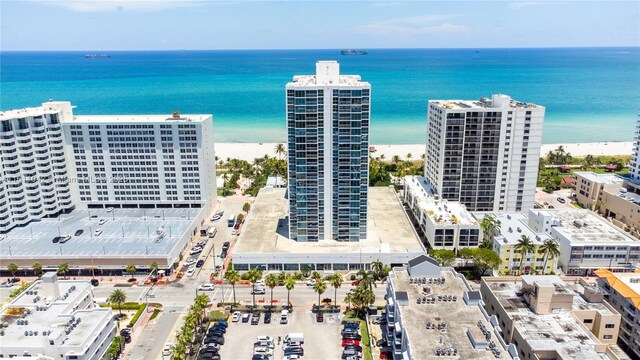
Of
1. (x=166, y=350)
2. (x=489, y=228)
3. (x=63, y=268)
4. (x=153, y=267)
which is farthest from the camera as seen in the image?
(x=489, y=228)

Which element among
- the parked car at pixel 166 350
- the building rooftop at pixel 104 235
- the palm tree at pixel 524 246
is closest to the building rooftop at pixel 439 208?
the palm tree at pixel 524 246

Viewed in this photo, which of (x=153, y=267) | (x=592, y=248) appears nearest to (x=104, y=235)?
(x=153, y=267)

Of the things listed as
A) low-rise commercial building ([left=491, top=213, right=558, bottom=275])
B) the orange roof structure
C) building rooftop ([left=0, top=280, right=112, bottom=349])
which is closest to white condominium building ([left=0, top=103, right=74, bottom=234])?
building rooftop ([left=0, top=280, right=112, bottom=349])

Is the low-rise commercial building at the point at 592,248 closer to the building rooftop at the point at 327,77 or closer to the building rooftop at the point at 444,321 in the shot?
the building rooftop at the point at 444,321

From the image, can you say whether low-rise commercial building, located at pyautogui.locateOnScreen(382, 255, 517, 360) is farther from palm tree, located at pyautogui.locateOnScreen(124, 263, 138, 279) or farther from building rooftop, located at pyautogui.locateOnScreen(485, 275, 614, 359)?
palm tree, located at pyautogui.locateOnScreen(124, 263, 138, 279)

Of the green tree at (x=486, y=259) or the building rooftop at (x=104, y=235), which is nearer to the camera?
the green tree at (x=486, y=259)

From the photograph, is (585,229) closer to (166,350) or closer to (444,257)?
(444,257)
